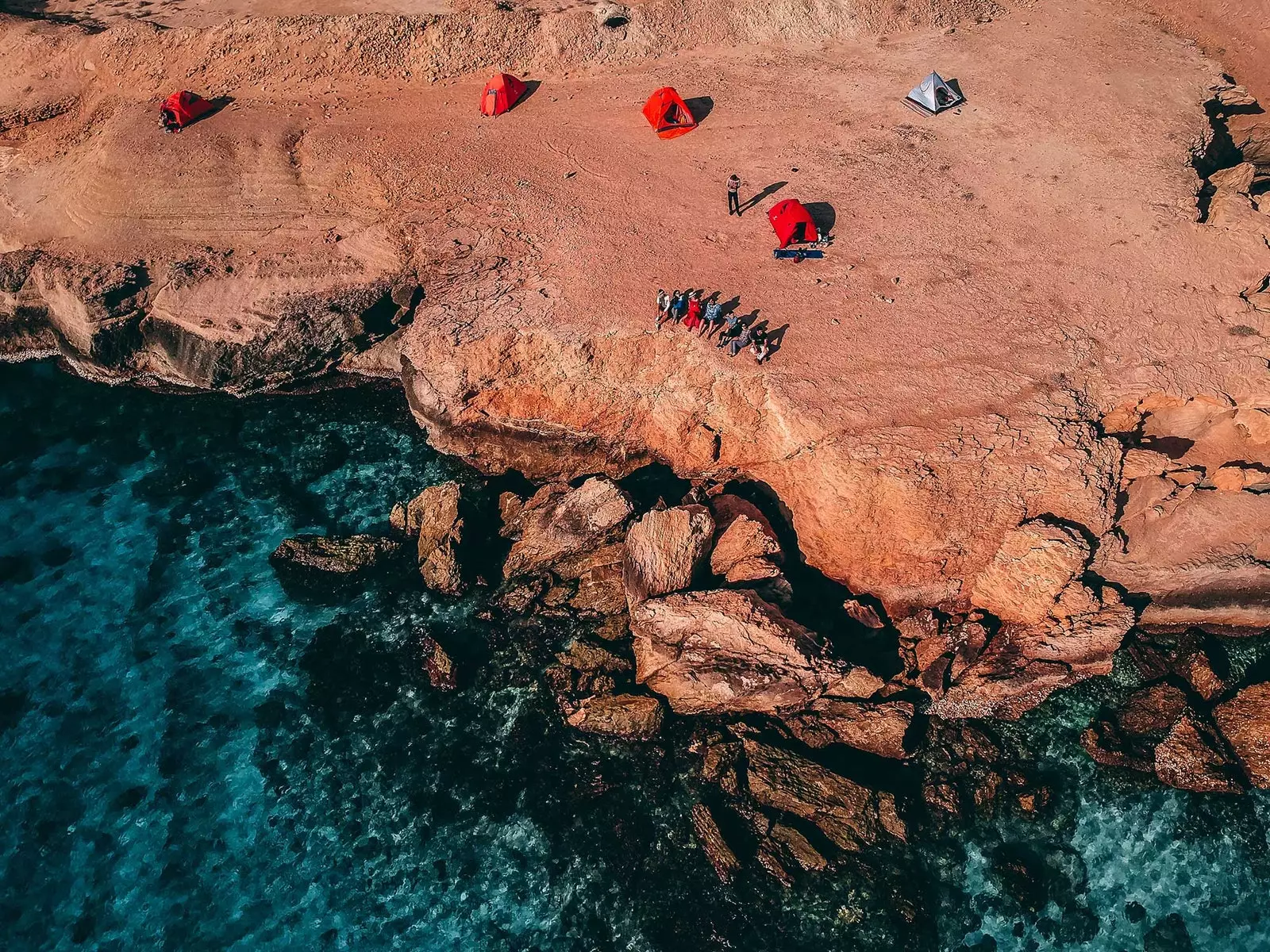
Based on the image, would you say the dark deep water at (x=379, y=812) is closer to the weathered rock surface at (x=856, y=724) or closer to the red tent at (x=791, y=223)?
the weathered rock surface at (x=856, y=724)

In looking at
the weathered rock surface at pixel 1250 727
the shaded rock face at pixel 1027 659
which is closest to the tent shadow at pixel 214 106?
the shaded rock face at pixel 1027 659

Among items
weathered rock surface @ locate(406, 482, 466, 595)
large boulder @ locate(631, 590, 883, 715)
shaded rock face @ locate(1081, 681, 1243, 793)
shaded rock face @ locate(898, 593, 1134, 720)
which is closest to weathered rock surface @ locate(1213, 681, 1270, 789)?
shaded rock face @ locate(1081, 681, 1243, 793)

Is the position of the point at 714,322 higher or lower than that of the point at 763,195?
lower

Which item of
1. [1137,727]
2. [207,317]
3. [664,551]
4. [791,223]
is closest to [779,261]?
[791,223]

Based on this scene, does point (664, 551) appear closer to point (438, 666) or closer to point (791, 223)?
point (438, 666)

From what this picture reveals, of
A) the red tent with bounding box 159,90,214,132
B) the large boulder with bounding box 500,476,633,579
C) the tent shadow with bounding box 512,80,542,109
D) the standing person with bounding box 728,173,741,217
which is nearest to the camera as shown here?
the large boulder with bounding box 500,476,633,579

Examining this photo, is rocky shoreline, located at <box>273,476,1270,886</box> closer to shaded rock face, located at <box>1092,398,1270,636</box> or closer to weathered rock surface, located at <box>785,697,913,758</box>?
weathered rock surface, located at <box>785,697,913,758</box>
